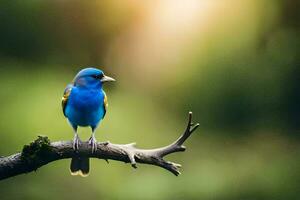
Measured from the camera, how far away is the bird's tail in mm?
1704

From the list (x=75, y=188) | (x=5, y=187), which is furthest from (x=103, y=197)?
(x=5, y=187)

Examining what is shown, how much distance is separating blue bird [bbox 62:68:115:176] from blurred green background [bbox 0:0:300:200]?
4.36 ft

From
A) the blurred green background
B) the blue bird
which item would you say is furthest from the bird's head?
the blurred green background

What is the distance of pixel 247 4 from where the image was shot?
3.46m

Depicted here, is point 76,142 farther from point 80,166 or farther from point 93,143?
point 80,166

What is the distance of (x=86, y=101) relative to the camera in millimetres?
1628

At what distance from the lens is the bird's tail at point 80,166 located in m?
1.70

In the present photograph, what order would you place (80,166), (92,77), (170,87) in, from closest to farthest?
(92,77), (80,166), (170,87)

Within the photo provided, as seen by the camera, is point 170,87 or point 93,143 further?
point 170,87

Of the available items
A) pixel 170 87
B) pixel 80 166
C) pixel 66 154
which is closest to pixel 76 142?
pixel 66 154

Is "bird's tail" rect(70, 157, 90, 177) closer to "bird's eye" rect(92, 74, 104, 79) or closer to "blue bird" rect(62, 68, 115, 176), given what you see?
"blue bird" rect(62, 68, 115, 176)

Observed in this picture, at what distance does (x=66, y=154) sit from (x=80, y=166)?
0.12m

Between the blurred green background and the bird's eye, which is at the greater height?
the blurred green background

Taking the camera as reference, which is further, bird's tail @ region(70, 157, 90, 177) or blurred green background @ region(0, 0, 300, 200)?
blurred green background @ region(0, 0, 300, 200)
